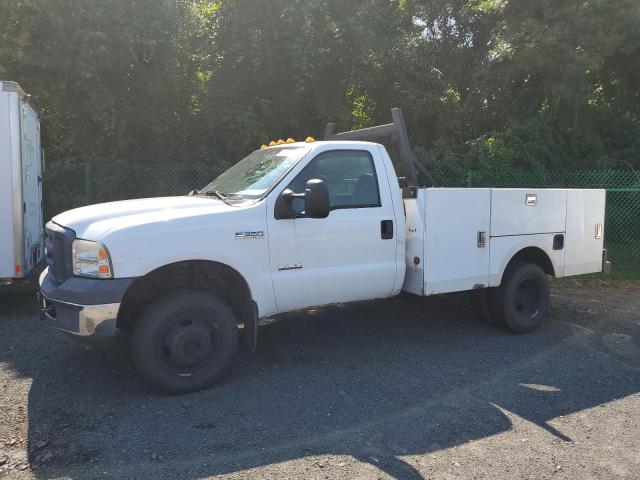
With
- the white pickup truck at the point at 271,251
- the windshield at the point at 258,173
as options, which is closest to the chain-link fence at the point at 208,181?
the white pickup truck at the point at 271,251

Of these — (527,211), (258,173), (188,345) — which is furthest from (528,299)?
(188,345)

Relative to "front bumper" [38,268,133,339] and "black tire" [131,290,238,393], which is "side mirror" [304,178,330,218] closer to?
"black tire" [131,290,238,393]

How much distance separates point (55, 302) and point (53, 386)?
0.80 metres

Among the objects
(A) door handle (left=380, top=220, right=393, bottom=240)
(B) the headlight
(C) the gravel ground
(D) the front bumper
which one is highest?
(A) door handle (left=380, top=220, right=393, bottom=240)

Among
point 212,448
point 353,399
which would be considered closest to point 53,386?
point 212,448

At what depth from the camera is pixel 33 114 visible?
24.9 feet

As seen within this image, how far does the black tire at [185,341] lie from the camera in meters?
4.27

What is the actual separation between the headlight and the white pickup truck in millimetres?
10

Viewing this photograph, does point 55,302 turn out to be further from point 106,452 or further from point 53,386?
point 106,452

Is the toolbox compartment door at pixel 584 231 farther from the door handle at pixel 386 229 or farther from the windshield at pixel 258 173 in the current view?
the windshield at pixel 258 173

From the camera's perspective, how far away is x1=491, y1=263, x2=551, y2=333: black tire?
606cm

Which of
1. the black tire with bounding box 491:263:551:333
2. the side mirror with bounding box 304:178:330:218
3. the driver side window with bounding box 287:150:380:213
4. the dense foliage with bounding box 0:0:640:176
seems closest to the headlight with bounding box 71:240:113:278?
the side mirror with bounding box 304:178:330:218

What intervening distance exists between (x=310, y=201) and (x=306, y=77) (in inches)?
325

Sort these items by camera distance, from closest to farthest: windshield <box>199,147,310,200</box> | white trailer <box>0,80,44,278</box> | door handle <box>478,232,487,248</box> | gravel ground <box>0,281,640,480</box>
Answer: gravel ground <box>0,281,640,480</box>
windshield <box>199,147,310,200</box>
door handle <box>478,232,487,248</box>
white trailer <box>0,80,44,278</box>
